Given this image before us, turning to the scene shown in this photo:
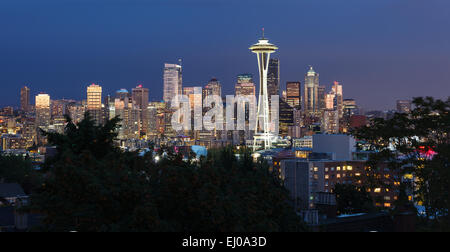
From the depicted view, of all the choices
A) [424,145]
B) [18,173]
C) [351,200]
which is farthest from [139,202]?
[18,173]

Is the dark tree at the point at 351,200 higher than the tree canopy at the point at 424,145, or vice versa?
the tree canopy at the point at 424,145

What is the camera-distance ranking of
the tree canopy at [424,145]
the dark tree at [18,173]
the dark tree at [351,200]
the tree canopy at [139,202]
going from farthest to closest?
the dark tree at [18,173]
the dark tree at [351,200]
the tree canopy at [424,145]
the tree canopy at [139,202]

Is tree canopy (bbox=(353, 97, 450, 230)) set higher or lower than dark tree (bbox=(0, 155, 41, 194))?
higher

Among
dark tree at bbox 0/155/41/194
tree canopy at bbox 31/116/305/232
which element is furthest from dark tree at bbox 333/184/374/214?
tree canopy at bbox 31/116/305/232

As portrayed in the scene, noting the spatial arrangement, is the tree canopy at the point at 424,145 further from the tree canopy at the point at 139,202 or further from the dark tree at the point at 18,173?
the dark tree at the point at 18,173

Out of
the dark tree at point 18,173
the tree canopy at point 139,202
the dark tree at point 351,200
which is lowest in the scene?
the dark tree at point 351,200

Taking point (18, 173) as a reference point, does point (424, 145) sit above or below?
above

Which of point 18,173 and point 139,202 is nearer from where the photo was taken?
point 139,202

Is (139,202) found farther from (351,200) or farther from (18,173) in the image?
(18,173)

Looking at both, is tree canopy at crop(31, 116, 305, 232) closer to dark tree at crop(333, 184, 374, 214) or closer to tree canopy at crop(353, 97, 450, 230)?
tree canopy at crop(353, 97, 450, 230)

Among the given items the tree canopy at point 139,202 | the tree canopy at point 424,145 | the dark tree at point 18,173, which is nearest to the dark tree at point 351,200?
the tree canopy at point 424,145

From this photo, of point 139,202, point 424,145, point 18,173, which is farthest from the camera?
point 18,173

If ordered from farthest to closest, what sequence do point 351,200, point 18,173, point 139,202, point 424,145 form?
point 18,173
point 351,200
point 424,145
point 139,202

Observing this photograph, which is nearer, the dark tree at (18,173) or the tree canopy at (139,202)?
the tree canopy at (139,202)
